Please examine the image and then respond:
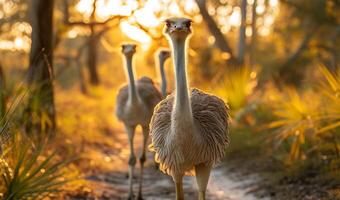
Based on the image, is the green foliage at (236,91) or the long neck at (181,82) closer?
the long neck at (181,82)

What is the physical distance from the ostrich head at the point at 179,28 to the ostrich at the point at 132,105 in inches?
120

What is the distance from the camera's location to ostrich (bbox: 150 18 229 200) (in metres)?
5.52

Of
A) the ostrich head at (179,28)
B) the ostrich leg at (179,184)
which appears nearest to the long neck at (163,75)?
the ostrich leg at (179,184)

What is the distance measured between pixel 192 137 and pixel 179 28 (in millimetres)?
1032

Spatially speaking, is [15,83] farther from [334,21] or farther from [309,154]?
[334,21]

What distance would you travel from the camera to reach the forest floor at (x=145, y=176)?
26.2 ft

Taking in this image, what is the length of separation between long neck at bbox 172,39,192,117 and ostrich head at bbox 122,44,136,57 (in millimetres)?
3460

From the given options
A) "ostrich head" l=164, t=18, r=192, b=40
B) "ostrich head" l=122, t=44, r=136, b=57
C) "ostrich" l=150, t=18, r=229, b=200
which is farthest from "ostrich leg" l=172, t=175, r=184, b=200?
"ostrich head" l=122, t=44, r=136, b=57

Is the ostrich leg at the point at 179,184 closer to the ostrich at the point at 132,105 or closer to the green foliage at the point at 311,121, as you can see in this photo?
the ostrich at the point at 132,105

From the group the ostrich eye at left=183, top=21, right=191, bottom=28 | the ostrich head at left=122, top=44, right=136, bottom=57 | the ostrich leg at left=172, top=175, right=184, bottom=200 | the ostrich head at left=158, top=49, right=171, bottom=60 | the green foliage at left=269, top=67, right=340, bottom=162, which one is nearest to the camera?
the ostrich eye at left=183, top=21, right=191, bottom=28

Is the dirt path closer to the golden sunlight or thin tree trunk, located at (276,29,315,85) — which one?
the golden sunlight

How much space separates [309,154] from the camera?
880 cm

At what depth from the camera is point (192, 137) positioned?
225 inches

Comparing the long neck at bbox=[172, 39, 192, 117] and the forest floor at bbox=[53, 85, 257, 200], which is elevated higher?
the long neck at bbox=[172, 39, 192, 117]
